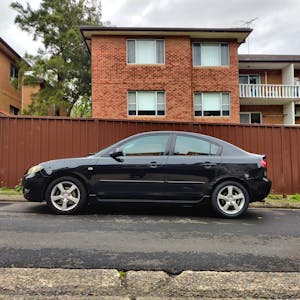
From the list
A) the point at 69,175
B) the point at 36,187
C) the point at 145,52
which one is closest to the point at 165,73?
the point at 145,52

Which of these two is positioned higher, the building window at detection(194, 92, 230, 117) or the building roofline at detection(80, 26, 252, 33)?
the building roofline at detection(80, 26, 252, 33)

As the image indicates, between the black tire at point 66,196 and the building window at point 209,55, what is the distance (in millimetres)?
16802

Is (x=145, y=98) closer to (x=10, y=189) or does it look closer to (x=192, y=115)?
(x=192, y=115)

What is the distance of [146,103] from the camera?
21406 millimetres

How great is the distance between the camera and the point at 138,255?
14.4ft

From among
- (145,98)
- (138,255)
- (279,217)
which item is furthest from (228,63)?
(138,255)

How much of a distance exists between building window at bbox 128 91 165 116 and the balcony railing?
620cm

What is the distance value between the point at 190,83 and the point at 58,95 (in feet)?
32.7

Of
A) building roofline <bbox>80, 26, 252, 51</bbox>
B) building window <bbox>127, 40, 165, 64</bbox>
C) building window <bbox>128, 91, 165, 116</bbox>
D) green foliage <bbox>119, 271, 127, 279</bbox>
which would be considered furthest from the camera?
building window <bbox>127, 40, 165, 64</bbox>

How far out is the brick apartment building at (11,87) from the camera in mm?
24844

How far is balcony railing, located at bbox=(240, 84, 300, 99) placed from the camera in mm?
24766

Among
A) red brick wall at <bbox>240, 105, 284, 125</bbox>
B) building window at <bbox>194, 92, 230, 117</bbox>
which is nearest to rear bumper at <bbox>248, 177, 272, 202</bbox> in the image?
building window at <bbox>194, 92, 230, 117</bbox>

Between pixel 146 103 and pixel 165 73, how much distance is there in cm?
194

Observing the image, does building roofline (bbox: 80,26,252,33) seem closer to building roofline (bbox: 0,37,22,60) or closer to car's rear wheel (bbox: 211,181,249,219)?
building roofline (bbox: 0,37,22,60)
